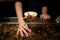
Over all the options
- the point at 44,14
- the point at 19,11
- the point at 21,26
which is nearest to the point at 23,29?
the point at 21,26

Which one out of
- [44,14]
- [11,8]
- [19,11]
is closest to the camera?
[19,11]

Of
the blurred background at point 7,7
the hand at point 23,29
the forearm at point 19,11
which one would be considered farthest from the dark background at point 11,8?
the hand at point 23,29

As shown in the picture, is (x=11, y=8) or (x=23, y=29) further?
(x=11, y=8)

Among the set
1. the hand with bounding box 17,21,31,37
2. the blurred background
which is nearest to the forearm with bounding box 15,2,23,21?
the hand with bounding box 17,21,31,37

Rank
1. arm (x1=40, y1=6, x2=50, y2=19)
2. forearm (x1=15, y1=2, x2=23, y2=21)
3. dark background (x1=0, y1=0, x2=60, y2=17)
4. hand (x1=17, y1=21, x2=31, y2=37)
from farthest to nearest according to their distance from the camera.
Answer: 1. dark background (x1=0, y1=0, x2=60, y2=17)
2. arm (x1=40, y1=6, x2=50, y2=19)
3. forearm (x1=15, y1=2, x2=23, y2=21)
4. hand (x1=17, y1=21, x2=31, y2=37)

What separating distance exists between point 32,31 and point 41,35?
4.2 inches

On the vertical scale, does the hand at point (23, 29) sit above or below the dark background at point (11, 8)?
Result: below

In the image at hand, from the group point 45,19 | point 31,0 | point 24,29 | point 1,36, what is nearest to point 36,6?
point 31,0

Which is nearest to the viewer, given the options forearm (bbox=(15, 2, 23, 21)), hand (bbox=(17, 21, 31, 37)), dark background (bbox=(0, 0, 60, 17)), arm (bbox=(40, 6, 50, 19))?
hand (bbox=(17, 21, 31, 37))

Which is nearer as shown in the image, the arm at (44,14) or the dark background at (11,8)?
the arm at (44,14)

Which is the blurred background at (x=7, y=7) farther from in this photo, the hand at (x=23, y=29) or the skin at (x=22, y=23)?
the hand at (x=23, y=29)

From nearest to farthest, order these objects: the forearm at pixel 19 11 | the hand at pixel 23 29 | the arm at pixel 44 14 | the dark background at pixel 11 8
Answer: the hand at pixel 23 29 → the forearm at pixel 19 11 → the arm at pixel 44 14 → the dark background at pixel 11 8

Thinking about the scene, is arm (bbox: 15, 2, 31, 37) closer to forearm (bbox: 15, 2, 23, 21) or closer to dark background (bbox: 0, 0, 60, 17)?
forearm (bbox: 15, 2, 23, 21)

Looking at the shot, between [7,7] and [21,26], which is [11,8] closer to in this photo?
[7,7]
